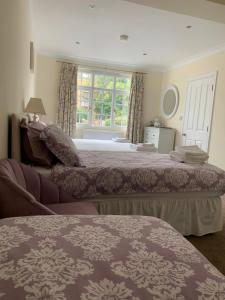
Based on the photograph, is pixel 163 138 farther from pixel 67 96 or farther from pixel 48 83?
pixel 48 83

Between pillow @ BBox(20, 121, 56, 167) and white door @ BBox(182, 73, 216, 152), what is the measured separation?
3.48 meters

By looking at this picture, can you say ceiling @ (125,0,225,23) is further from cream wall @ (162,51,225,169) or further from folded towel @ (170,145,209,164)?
cream wall @ (162,51,225,169)

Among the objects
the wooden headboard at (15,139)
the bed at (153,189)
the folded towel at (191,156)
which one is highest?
the wooden headboard at (15,139)

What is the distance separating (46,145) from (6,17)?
101 centimetres

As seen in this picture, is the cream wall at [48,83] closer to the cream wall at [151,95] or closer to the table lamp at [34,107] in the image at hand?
the cream wall at [151,95]

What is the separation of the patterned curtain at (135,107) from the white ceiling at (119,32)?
621 mm

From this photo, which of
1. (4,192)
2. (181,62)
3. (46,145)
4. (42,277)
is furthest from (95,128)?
(42,277)

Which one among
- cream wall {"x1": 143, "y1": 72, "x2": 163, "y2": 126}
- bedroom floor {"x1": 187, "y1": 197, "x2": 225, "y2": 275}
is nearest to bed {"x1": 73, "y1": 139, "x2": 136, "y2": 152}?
bedroom floor {"x1": 187, "y1": 197, "x2": 225, "y2": 275}

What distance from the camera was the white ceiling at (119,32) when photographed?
320 cm

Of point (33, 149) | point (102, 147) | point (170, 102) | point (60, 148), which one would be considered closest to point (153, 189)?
point (60, 148)

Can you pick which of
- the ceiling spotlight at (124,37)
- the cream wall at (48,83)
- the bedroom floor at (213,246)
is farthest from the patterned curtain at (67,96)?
the bedroom floor at (213,246)

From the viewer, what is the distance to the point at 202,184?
2.27 m

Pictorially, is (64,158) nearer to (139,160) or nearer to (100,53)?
(139,160)

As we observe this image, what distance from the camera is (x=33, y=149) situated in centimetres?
203
